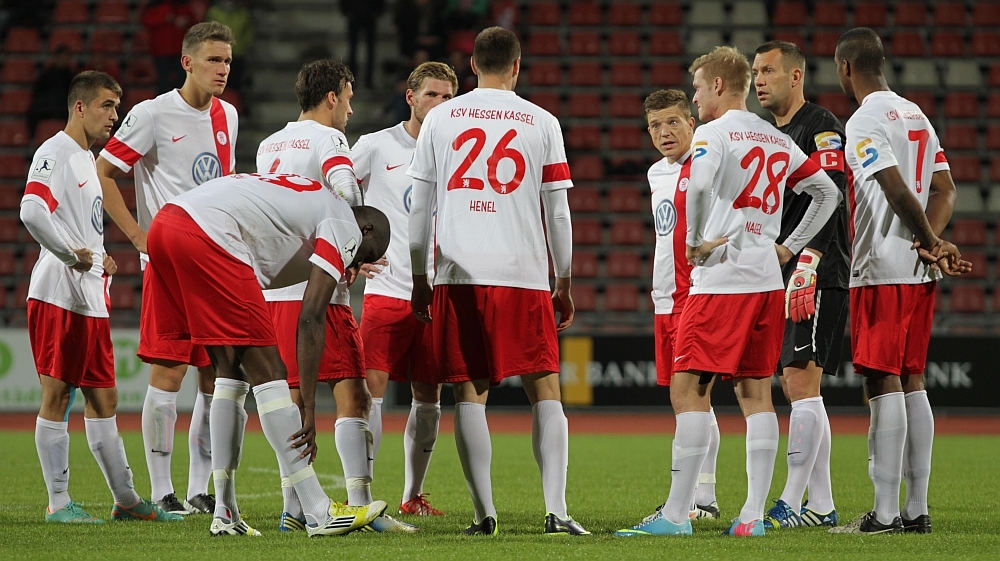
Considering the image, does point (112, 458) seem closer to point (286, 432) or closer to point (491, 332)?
point (286, 432)

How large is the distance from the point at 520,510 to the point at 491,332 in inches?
71.5

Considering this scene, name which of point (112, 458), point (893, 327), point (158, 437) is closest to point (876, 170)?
point (893, 327)

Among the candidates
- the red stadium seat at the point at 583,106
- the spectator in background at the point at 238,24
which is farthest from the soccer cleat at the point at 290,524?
the red stadium seat at the point at 583,106

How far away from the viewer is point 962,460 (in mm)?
9844

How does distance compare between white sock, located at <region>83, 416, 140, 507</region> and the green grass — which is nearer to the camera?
the green grass

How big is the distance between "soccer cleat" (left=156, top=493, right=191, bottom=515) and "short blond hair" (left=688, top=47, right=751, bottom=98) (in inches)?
147

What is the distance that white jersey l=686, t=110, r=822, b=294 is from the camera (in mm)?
5266

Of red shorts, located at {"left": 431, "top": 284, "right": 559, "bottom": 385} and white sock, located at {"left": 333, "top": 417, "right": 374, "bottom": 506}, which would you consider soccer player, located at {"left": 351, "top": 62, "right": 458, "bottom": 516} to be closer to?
white sock, located at {"left": 333, "top": 417, "right": 374, "bottom": 506}

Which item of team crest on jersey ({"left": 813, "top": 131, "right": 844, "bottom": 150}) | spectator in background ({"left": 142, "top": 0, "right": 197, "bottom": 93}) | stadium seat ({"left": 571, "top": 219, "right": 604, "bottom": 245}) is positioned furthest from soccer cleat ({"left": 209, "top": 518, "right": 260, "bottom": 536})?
spectator in background ({"left": 142, "top": 0, "right": 197, "bottom": 93})

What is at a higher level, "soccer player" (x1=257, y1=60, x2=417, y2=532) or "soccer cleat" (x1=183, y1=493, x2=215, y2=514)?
"soccer player" (x1=257, y1=60, x2=417, y2=532)

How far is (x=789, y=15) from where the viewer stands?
1977 cm

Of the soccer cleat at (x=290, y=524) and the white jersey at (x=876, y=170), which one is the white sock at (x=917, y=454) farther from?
the soccer cleat at (x=290, y=524)

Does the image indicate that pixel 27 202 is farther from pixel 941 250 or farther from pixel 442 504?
pixel 941 250

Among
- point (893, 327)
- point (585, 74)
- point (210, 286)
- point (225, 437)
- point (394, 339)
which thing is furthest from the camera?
point (585, 74)
